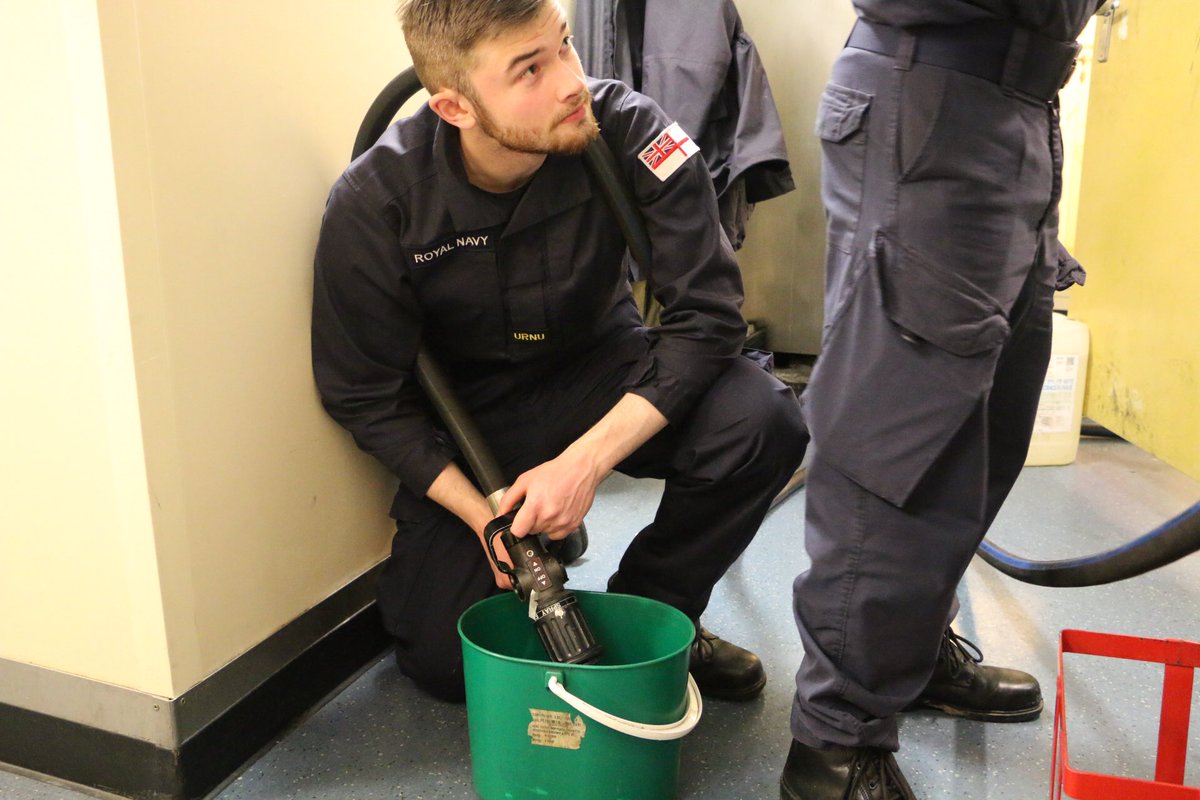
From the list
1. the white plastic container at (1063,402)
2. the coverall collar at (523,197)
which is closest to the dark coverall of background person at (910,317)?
the coverall collar at (523,197)

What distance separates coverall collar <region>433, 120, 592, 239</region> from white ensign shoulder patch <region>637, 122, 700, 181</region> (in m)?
0.09

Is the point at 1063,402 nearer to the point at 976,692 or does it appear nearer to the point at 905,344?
the point at 976,692

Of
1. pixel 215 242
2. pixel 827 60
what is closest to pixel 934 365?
pixel 215 242

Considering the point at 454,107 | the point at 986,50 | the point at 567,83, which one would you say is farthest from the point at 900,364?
the point at 454,107

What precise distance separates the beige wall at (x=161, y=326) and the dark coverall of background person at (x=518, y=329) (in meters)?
0.10

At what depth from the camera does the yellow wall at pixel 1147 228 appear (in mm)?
1396

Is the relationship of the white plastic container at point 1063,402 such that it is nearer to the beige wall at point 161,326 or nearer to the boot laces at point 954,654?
the boot laces at point 954,654

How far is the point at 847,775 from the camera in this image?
3.43 feet

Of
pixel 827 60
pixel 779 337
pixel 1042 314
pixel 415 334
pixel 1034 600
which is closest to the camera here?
pixel 1042 314

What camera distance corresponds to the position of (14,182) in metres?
0.98

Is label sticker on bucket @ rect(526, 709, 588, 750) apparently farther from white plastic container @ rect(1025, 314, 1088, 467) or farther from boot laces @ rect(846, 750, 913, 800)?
white plastic container @ rect(1025, 314, 1088, 467)

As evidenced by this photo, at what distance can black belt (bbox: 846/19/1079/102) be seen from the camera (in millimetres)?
902

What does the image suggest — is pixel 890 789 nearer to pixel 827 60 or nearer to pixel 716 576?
pixel 716 576

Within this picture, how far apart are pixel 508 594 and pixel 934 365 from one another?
0.57 m
